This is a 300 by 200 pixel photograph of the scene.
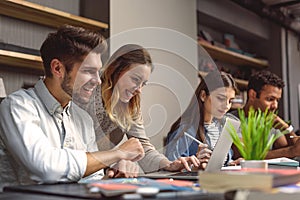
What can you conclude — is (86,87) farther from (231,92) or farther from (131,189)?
(231,92)

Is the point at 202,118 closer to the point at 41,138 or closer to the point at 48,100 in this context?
the point at 48,100

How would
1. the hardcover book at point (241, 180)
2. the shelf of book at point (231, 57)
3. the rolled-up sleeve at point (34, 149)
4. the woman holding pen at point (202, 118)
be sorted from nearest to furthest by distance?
1. the hardcover book at point (241, 180)
2. the rolled-up sleeve at point (34, 149)
3. the woman holding pen at point (202, 118)
4. the shelf of book at point (231, 57)

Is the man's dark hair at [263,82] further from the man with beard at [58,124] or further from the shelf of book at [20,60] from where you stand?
the man with beard at [58,124]

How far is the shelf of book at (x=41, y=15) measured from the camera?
2.33m

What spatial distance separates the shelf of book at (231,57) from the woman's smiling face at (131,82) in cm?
198

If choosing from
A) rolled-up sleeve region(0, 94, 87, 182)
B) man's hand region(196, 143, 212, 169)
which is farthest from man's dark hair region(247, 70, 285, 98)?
rolled-up sleeve region(0, 94, 87, 182)

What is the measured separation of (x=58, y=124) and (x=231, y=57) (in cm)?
301

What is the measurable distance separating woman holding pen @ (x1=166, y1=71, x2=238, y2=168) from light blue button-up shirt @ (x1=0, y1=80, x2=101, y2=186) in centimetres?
59

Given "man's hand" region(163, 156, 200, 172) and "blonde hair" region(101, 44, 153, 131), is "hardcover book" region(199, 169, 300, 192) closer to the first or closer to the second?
"man's hand" region(163, 156, 200, 172)

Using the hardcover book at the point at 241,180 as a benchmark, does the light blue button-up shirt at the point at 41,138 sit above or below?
above

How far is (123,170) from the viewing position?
4.50 feet

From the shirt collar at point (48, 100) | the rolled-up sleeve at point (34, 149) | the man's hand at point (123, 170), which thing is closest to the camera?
the rolled-up sleeve at point (34, 149)

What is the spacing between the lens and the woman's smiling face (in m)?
1.71

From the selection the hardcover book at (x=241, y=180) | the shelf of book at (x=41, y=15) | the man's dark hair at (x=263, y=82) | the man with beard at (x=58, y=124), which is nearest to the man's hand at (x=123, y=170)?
the man with beard at (x=58, y=124)
